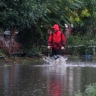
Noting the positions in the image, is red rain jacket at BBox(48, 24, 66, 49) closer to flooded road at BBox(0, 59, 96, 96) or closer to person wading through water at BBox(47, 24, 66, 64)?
person wading through water at BBox(47, 24, 66, 64)

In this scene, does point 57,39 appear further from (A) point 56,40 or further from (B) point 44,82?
(B) point 44,82

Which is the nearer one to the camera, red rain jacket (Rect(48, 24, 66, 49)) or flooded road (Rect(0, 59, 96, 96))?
flooded road (Rect(0, 59, 96, 96))

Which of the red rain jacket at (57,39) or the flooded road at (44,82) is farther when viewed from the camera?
the red rain jacket at (57,39)

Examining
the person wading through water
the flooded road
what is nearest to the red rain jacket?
the person wading through water

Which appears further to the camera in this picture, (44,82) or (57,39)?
(57,39)

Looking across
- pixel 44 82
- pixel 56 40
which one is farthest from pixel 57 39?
pixel 44 82

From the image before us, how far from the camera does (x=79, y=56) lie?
3130 centimetres

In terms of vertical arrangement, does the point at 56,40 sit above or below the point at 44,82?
above

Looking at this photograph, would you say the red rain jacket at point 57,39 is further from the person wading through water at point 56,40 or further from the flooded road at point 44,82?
the flooded road at point 44,82

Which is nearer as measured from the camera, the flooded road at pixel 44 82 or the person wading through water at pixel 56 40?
the flooded road at pixel 44 82

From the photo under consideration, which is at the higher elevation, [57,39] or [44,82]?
[57,39]

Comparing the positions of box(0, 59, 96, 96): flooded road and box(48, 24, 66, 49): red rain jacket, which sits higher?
box(48, 24, 66, 49): red rain jacket

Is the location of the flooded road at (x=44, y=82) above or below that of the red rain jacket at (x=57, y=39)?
below

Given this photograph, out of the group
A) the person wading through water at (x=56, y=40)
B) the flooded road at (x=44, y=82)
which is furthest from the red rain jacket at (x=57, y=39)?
the flooded road at (x=44, y=82)
